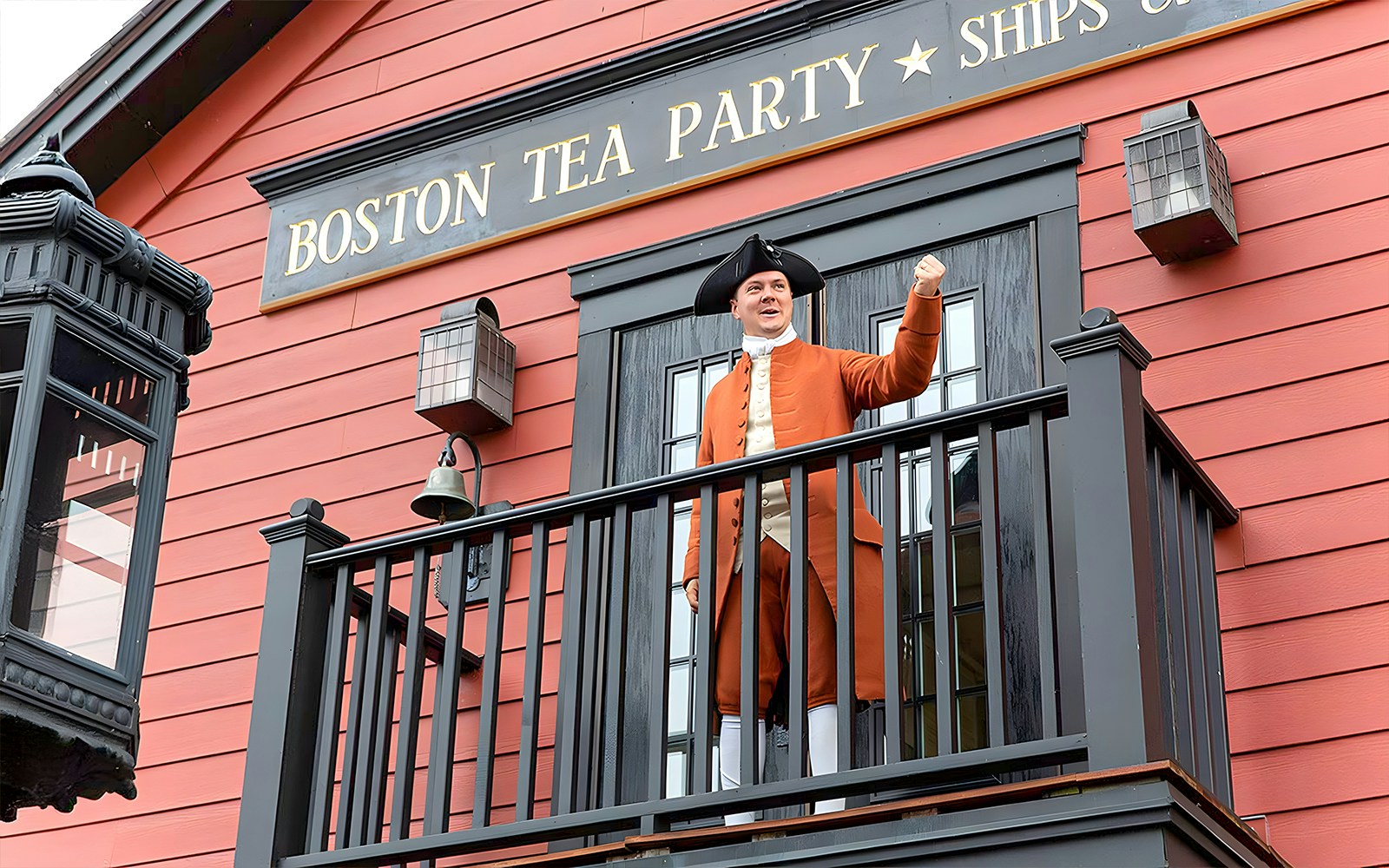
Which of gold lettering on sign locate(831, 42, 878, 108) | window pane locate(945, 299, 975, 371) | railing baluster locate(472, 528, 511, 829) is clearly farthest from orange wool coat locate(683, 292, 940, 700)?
gold lettering on sign locate(831, 42, 878, 108)

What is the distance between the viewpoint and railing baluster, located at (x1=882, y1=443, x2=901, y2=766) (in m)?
4.23

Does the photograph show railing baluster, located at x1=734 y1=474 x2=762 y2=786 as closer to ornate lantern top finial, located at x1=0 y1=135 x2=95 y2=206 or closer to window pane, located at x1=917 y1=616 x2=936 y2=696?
window pane, located at x1=917 y1=616 x2=936 y2=696

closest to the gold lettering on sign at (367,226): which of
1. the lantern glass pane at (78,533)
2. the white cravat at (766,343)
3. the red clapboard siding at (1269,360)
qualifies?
the white cravat at (766,343)

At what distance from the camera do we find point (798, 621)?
14.7ft

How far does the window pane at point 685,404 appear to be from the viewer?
21.5 feet

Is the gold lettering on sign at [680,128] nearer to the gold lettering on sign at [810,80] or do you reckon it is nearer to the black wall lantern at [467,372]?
the gold lettering on sign at [810,80]

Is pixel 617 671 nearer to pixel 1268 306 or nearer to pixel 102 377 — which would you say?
pixel 102 377

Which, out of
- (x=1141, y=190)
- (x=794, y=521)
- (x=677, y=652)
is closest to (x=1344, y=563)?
(x=1141, y=190)

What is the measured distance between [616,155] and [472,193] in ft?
2.29

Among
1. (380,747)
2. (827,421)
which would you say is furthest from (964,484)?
(380,747)

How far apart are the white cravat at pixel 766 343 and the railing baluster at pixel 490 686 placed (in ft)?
3.26

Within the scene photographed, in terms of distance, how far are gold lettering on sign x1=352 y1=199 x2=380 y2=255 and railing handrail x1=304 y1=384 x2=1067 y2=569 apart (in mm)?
2591

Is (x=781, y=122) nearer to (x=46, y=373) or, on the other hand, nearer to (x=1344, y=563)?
(x=1344, y=563)

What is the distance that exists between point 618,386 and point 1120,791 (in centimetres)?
330
